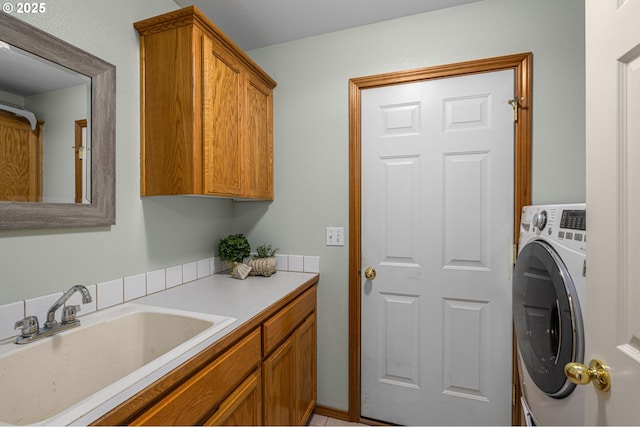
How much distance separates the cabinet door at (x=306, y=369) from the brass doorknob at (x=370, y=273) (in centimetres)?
42

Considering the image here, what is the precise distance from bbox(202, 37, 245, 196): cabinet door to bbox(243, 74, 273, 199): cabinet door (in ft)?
0.25

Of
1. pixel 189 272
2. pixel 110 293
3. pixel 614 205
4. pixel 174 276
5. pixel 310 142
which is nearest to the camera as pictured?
pixel 614 205

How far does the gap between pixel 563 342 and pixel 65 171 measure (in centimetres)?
186

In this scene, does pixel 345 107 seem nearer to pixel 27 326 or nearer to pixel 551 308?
pixel 551 308

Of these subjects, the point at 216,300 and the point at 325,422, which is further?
the point at 325,422

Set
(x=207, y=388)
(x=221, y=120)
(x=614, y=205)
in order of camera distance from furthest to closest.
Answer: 1. (x=221, y=120)
2. (x=207, y=388)
3. (x=614, y=205)

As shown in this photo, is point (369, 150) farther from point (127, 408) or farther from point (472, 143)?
point (127, 408)

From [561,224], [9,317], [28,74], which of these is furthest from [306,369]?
[28,74]

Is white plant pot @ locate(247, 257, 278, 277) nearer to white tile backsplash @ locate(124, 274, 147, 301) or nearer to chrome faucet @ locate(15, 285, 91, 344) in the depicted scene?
white tile backsplash @ locate(124, 274, 147, 301)

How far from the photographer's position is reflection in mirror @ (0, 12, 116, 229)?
987mm

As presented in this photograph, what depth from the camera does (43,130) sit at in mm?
1090

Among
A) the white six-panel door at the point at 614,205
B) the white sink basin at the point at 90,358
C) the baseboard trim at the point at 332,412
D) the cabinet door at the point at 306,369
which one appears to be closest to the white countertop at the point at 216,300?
the white sink basin at the point at 90,358

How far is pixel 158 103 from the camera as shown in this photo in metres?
1.40

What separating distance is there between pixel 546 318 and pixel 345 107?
147 cm
